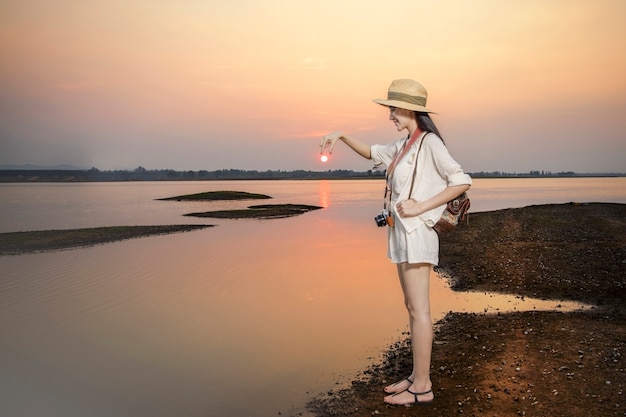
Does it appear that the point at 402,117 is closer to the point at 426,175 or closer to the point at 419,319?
the point at 426,175

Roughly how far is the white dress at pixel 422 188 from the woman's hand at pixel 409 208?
8cm

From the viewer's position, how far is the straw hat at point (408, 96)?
5035 millimetres

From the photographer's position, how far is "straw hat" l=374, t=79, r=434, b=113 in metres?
5.04

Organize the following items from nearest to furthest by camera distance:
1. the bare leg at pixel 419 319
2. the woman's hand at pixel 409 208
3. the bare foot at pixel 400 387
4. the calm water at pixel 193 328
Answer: the woman's hand at pixel 409 208, the bare leg at pixel 419 319, the bare foot at pixel 400 387, the calm water at pixel 193 328

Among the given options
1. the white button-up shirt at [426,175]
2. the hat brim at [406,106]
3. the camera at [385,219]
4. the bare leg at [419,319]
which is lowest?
the bare leg at [419,319]

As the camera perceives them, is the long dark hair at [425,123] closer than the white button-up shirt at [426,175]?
No

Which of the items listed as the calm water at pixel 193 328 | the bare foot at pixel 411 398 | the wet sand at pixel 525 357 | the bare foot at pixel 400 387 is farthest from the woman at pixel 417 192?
the calm water at pixel 193 328

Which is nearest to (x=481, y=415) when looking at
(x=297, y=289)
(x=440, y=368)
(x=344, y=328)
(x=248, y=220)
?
(x=440, y=368)

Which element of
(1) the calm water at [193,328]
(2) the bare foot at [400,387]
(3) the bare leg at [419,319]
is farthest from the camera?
(1) the calm water at [193,328]

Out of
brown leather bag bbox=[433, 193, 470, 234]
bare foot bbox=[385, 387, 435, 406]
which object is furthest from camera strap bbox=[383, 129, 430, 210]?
bare foot bbox=[385, 387, 435, 406]

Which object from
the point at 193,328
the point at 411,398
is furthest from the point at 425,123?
the point at 193,328

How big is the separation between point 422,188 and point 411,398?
2.52 m

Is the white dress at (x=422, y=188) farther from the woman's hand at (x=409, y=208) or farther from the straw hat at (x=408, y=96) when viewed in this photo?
the straw hat at (x=408, y=96)

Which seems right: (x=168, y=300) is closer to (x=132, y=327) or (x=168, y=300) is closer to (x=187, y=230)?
(x=132, y=327)
